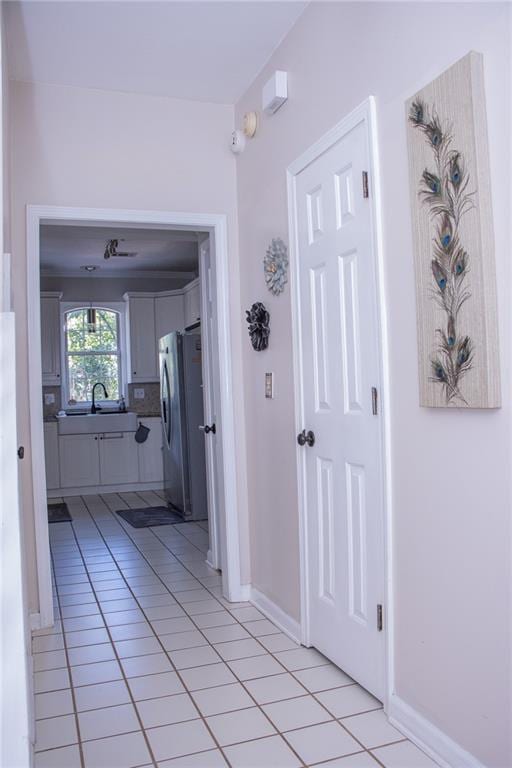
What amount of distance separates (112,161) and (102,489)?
4.78 meters

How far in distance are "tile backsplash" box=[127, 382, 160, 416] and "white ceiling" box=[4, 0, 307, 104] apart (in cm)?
487

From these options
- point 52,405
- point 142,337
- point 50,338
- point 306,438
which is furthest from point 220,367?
point 52,405

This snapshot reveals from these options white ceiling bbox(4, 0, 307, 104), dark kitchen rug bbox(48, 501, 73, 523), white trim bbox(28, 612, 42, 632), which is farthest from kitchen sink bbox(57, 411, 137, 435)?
white ceiling bbox(4, 0, 307, 104)

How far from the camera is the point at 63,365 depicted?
793cm

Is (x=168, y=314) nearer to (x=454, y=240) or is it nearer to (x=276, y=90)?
(x=276, y=90)

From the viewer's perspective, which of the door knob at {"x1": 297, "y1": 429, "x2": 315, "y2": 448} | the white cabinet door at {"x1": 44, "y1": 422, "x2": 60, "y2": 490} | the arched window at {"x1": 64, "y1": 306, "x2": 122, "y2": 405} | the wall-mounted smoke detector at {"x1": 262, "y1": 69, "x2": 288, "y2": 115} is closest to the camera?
the door knob at {"x1": 297, "y1": 429, "x2": 315, "y2": 448}

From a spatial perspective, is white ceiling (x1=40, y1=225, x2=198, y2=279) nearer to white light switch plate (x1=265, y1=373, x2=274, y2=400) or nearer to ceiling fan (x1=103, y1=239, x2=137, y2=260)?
ceiling fan (x1=103, y1=239, x2=137, y2=260)

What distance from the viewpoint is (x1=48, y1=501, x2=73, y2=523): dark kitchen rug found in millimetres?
6059

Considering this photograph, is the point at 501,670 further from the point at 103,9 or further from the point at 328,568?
the point at 103,9

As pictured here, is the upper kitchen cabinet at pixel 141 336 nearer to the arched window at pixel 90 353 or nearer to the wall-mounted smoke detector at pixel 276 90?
the arched window at pixel 90 353

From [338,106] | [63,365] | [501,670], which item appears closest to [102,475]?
[63,365]

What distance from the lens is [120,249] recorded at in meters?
6.85

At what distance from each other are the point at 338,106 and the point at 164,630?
2470 millimetres

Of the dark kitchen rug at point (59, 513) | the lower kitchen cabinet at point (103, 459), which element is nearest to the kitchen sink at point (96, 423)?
the lower kitchen cabinet at point (103, 459)
